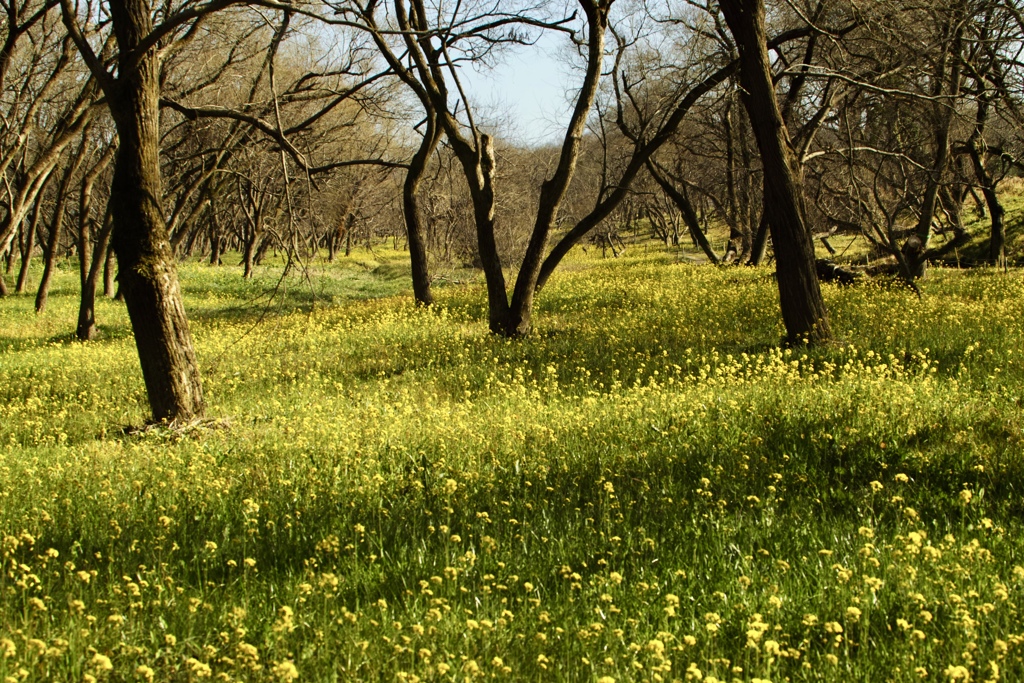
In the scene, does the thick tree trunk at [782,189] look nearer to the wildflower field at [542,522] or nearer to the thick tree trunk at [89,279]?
the wildflower field at [542,522]

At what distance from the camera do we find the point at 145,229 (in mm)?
7422

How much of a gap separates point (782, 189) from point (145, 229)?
7.48m

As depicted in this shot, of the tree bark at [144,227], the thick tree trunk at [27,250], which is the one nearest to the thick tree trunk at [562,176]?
the tree bark at [144,227]

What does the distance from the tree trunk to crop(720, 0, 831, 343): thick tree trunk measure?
6984 mm

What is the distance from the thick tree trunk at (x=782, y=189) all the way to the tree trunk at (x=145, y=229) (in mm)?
6984

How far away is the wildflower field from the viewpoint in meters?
3.21

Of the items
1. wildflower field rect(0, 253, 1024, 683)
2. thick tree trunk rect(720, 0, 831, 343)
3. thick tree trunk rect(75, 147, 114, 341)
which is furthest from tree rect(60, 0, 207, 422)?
thick tree trunk rect(75, 147, 114, 341)

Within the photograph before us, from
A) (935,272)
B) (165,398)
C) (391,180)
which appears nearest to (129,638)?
(165,398)

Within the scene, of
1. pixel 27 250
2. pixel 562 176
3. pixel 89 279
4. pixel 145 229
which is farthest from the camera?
pixel 27 250

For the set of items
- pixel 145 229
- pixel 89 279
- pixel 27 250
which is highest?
pixel 27 250

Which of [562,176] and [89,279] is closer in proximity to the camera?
[562,176]

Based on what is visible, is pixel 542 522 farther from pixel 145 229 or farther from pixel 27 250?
pixel 27 250

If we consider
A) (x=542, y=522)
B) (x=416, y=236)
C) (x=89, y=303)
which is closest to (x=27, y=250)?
(x=89, y=303)

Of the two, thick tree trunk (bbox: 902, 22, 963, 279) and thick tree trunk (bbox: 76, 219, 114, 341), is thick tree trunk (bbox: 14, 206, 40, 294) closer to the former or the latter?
thick tree trunk (bbox: 76, 219, 114, 341)
